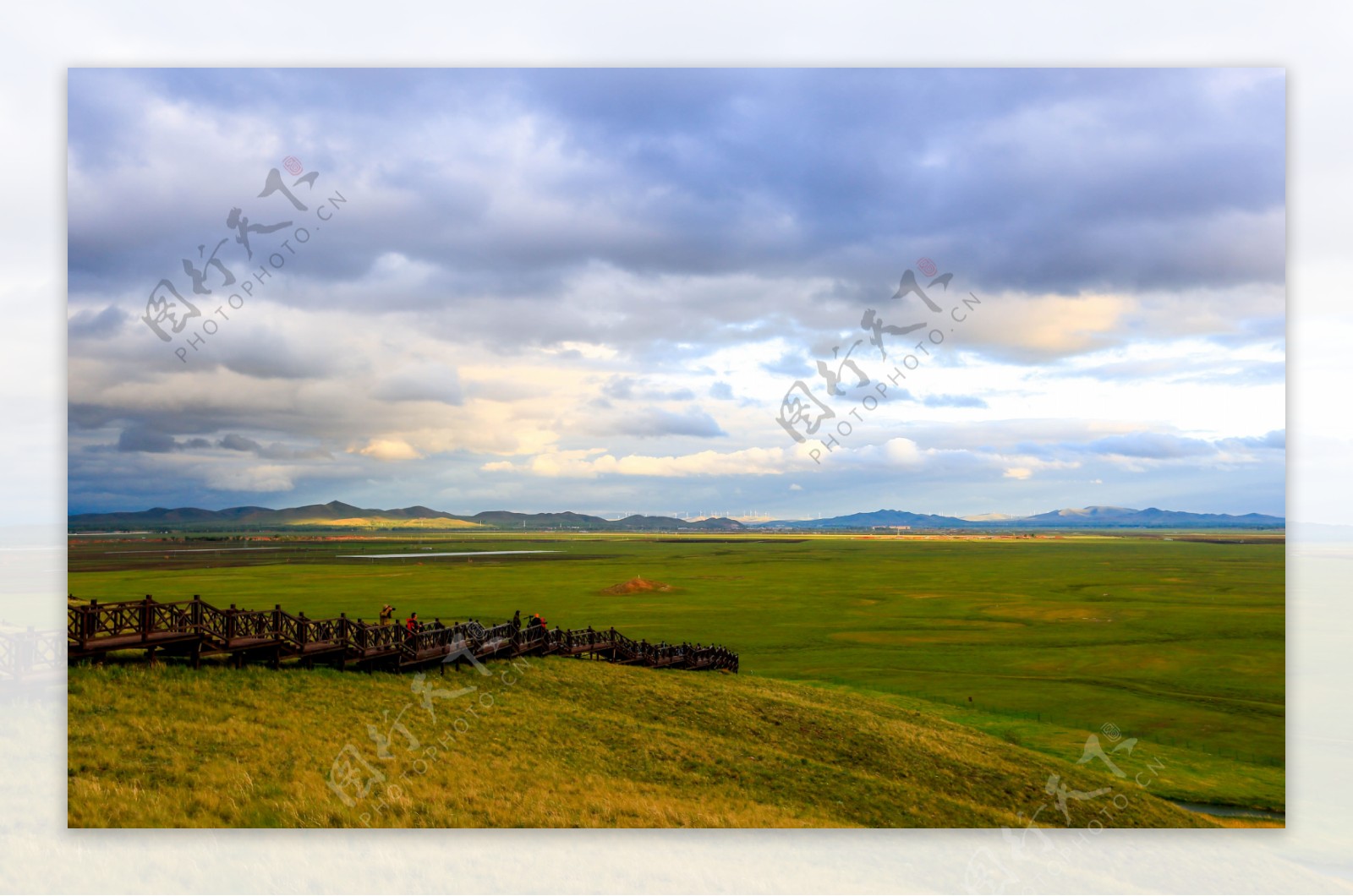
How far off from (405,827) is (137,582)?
1987 inches

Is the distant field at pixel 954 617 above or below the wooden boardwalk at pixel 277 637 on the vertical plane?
below

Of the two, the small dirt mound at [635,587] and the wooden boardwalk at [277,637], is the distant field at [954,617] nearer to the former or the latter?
the small dirt mound at [635,587]

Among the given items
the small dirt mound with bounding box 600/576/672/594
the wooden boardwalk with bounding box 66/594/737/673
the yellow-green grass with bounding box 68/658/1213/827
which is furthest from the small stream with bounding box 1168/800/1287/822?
the small dirt mound with bounding box 600/576/672/594

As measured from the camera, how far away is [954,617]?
55031 millimetres

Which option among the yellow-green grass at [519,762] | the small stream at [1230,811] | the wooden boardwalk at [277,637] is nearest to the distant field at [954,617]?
the small stream at [1230,811]

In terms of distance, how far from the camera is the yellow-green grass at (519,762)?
40.4 feet

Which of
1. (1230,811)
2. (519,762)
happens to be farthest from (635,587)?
(519,762)

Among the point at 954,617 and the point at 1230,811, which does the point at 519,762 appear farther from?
the point at 954,617

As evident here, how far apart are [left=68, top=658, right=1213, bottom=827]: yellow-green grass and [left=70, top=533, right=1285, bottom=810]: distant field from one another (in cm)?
604

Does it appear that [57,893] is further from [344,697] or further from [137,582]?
[137,582]

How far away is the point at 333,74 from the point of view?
605 inches

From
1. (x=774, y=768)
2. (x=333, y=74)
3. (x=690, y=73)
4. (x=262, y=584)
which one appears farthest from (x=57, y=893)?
(x=262, y=584)

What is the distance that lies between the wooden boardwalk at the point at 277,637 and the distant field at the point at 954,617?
1632 centimetres

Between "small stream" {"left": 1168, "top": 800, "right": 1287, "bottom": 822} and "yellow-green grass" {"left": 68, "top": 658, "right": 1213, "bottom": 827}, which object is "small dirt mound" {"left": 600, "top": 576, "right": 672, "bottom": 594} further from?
"small stream" {"left": 1168, "top": 800, "right": 1287, "bottom": 822}
